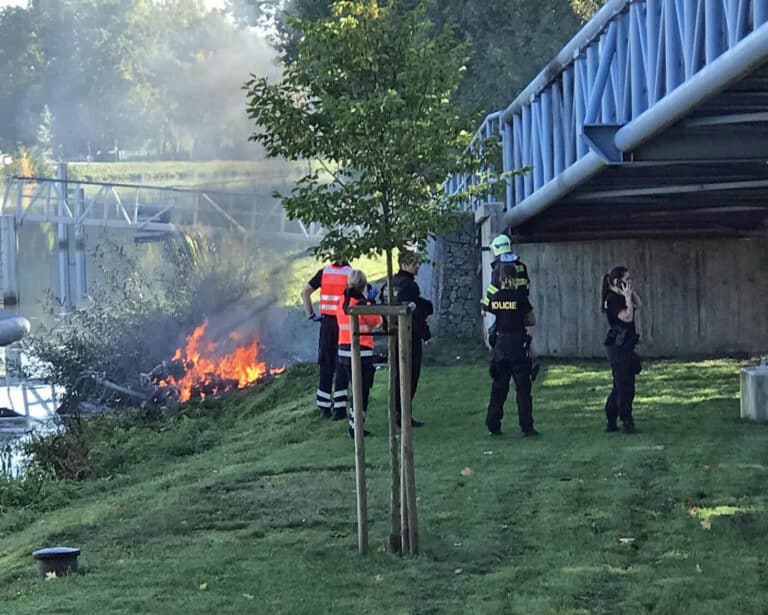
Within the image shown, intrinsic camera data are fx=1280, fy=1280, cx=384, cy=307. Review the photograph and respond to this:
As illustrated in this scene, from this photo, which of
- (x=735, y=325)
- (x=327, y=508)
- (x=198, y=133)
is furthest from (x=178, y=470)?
(x=198, y=133)

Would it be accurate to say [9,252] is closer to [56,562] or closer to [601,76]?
[601,76]

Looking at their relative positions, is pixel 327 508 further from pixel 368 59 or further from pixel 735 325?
pixel 735 325

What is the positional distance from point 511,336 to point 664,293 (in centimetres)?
883

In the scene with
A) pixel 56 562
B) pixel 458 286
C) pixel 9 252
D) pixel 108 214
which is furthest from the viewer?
pixel 9 252

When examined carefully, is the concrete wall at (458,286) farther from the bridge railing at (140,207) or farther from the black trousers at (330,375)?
the black trousers at (330,375)

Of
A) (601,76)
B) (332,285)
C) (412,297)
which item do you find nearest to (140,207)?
(332,285)

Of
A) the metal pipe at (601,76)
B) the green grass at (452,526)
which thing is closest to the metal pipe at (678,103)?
the metal pipe at (601,76)

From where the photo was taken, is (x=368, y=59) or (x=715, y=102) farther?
(x=715, y=102)

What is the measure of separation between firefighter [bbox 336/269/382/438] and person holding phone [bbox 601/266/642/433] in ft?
6.88

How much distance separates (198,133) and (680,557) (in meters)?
35.4

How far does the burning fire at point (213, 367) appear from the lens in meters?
23.0

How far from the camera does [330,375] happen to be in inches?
562

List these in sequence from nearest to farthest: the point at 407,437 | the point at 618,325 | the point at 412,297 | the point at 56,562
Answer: the point at 407,437 → the point at 56,562 → the point at 618,325 → the point at 412,297

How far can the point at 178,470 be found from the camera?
13.3m
